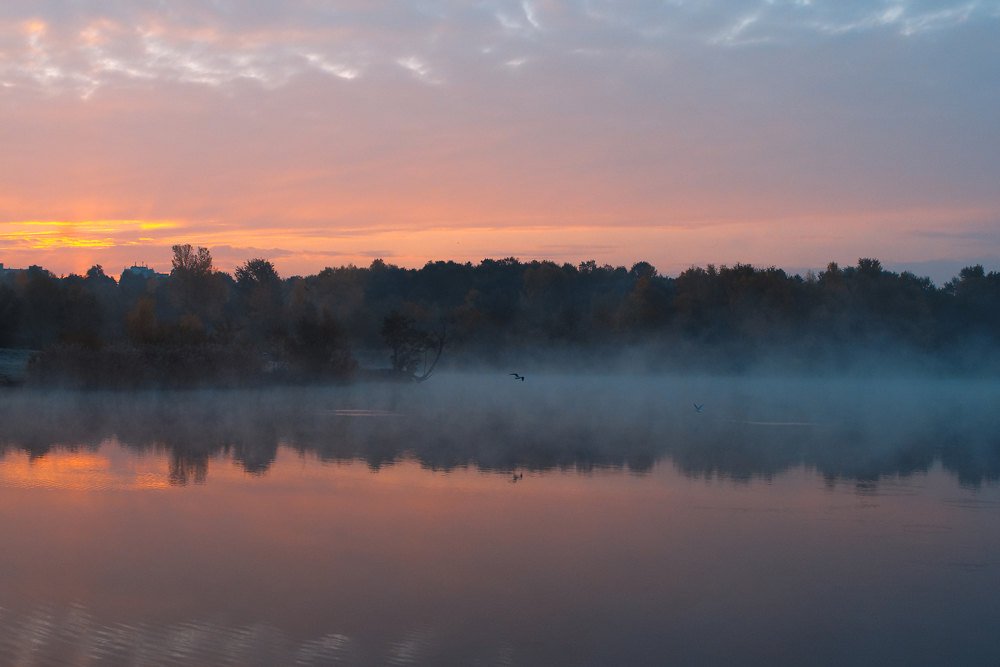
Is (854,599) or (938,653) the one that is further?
(854,599)

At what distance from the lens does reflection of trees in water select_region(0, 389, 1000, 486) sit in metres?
14.0

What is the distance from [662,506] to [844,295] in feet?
158

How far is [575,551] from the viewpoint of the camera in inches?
331

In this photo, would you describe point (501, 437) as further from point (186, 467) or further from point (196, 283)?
point (196, 283)

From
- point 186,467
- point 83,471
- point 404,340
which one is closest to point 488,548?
point 186,467

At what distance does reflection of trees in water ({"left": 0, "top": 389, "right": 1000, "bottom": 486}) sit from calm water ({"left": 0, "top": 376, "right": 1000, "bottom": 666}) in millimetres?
125

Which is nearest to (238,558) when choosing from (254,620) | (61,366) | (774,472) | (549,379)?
(254,620)

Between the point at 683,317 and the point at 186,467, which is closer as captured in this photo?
the point at 186,467

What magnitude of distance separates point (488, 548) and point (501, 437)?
9.17m

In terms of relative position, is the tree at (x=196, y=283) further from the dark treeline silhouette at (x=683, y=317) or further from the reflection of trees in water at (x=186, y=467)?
the reflection of trees in water at (x=186, y=467)

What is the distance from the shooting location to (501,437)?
→ 57.9 feet

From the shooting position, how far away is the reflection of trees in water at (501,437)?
46.1ft

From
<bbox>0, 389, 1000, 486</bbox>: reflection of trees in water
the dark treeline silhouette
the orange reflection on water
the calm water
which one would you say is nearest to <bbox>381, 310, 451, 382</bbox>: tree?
the dark treeline silhouette

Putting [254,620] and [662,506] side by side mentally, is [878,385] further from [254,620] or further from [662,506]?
[254,620]
